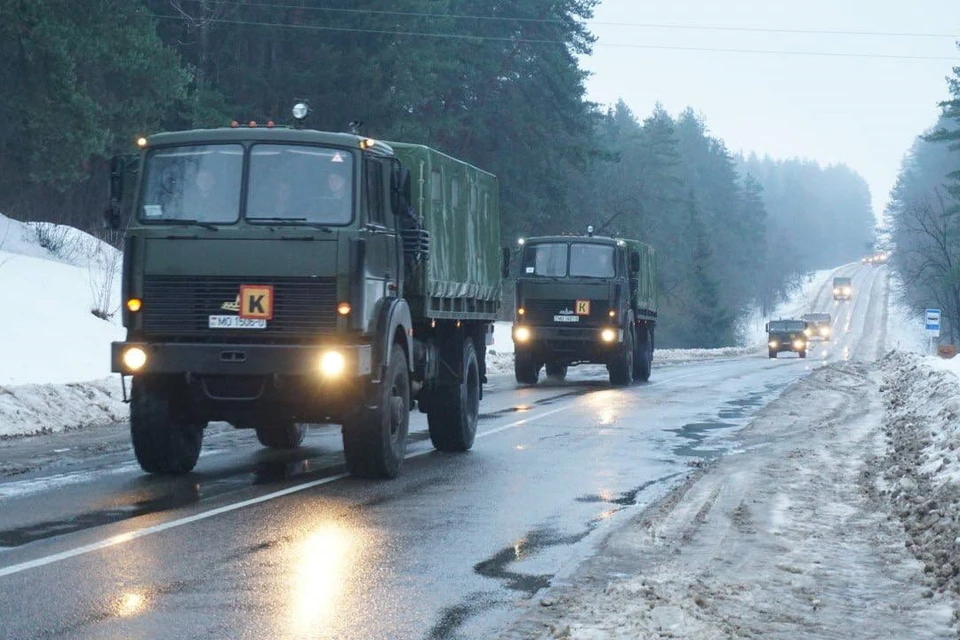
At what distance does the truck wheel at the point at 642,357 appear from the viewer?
109 feet

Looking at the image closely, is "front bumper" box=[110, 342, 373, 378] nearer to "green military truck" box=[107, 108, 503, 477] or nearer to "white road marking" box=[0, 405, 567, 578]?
"green military truck" box=[107, 108, 503, 477]

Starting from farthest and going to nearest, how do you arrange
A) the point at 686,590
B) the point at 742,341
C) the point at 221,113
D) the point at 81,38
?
1. the point at 742,341
2. the point at 221,113
3. the point at 81,38
4. the point at 686,590

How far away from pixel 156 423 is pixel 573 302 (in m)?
18.4

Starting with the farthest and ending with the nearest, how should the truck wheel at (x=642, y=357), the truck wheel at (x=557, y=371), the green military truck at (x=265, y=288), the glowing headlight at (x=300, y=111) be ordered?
the truck wheel at (x=557, y=371)
the truck wheel at (x=642, y=357)
the glowing headlight at (x=300, y=111)
the green military truck at (x=265, y=288)

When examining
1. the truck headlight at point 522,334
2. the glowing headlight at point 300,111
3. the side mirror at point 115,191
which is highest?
the glowing headlight at point 300,111

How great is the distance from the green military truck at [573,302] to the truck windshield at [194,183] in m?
18.1

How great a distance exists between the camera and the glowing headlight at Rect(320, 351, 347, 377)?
11273mm

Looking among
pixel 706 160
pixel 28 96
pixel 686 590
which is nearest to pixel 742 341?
pixel 706 160

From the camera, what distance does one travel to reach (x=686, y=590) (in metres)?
7.34

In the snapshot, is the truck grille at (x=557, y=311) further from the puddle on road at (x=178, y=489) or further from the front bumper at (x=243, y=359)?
the front bumper at (x=243, y=359)

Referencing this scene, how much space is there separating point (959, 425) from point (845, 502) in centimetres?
361

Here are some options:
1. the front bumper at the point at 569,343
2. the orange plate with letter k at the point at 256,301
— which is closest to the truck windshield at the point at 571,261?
the front bumper at the point at 569,343

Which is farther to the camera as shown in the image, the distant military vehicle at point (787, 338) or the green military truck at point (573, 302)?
the distant military vehicle at point (787, 338)

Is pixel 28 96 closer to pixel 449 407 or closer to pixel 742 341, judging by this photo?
pixel 449 407
